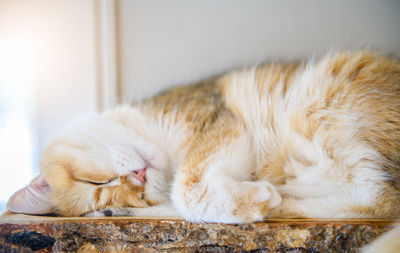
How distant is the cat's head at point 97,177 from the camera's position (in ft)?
3.77

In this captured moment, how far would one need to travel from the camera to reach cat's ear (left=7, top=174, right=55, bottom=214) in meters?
1.10

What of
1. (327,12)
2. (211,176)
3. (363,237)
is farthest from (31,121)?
(327,12)

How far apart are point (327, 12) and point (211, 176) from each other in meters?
1.16

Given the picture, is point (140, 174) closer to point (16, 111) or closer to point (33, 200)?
point (33, 200)

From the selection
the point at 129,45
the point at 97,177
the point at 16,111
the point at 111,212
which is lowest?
the point at 111,212

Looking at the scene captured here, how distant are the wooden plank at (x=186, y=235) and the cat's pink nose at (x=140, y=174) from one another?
0.29 meters

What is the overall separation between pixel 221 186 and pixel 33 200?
0.74 meters

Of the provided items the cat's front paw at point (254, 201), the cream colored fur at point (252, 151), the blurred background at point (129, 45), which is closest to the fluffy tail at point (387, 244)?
the cream colored fur at point (252, 151)

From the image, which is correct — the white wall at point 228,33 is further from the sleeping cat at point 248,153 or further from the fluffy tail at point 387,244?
the fluffy tail at point 387,244

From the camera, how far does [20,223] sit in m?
0.91

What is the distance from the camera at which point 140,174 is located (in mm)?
1184

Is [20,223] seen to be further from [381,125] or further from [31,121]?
[381,125]

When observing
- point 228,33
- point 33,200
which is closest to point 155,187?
point 33,200

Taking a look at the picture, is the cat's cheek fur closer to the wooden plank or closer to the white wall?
the wooden plank
